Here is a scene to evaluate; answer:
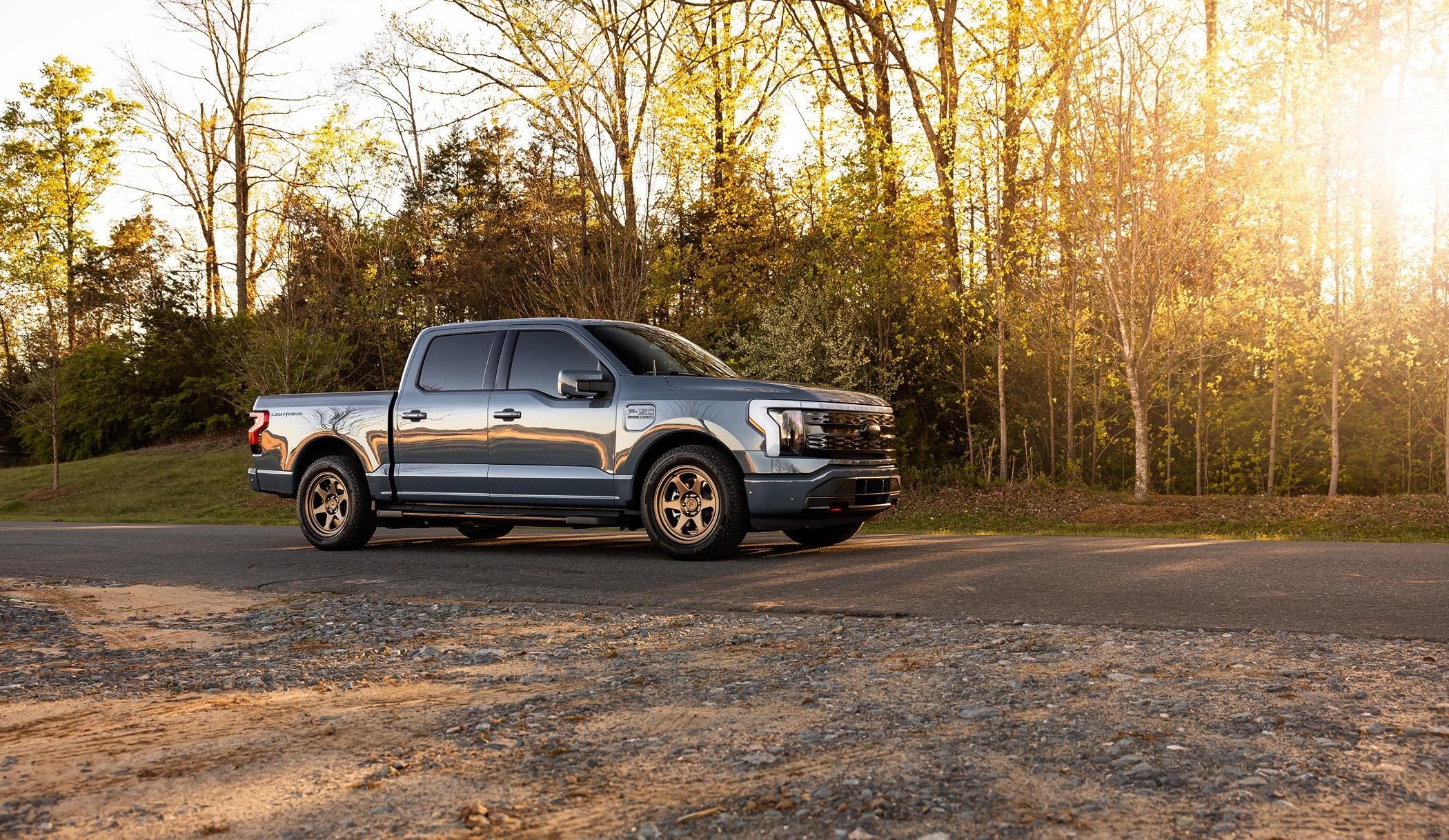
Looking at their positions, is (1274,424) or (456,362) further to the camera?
(1274,424)

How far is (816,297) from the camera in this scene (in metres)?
21.1

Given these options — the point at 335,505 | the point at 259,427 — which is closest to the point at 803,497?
the point at 335,505

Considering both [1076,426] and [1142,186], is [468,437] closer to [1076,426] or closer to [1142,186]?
[1142,186]

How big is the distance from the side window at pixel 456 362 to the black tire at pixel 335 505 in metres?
1.20

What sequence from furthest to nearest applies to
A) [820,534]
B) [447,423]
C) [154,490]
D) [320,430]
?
[154,490]
[320,430]
[820,534]
[447,423]

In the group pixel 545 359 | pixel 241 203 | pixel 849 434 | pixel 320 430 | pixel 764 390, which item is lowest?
pixel 849 434

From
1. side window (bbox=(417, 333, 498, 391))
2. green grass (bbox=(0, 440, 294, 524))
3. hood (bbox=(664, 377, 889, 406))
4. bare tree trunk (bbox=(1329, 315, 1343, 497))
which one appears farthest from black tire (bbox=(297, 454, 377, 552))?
bare tree trunk (bbox=(1329, 315, 1343, 497))

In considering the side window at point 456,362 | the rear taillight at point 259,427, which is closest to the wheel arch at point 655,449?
the side window at point 456,362

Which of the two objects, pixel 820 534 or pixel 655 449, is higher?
pixel 655 449

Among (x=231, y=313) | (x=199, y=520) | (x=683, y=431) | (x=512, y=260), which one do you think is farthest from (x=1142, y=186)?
(x=231, y=313)

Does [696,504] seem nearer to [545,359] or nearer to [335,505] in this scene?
[545,359]

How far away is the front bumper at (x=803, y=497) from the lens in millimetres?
9234

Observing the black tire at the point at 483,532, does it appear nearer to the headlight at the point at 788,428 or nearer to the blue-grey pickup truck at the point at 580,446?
the blue-grey pickup truck at the point at 580,446

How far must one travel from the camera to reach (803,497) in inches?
364
